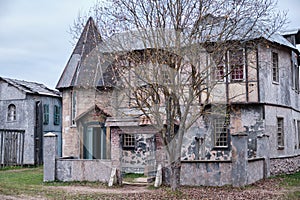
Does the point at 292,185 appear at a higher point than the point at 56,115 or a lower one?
lower

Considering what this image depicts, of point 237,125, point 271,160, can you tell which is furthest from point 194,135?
point 271,160

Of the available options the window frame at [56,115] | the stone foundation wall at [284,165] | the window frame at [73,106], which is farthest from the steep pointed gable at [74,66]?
the stone foundation wall at [284,165]

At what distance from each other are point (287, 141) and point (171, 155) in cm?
946

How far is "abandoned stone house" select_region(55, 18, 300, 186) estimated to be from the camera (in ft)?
48.2

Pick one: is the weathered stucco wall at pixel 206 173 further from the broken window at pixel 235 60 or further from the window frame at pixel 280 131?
the window frame at pixel 280 131

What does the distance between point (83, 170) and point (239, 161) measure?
6.31m

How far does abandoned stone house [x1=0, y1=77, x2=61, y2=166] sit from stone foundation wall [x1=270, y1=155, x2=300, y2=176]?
1480 cm

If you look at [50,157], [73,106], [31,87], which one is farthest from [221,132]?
[31,87]

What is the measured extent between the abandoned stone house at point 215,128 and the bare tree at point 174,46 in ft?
3.66

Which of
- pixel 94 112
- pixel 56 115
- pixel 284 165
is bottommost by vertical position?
pixel 284 165

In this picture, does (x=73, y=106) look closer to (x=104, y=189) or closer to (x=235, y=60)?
(x=104, y=189)

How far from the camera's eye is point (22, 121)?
2570cm

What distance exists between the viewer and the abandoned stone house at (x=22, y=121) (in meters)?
24.4

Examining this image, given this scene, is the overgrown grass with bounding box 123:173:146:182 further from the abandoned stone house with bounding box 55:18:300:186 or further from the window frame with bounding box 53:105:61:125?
the window frame with bounding box 53:105:61:125
